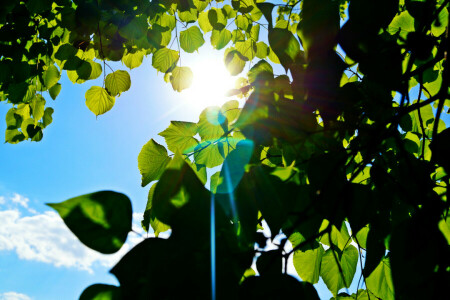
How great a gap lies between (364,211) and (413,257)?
0.19 metres

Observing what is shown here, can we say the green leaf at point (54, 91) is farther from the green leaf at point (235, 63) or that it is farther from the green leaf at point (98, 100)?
the green leaf at point (235, 63)

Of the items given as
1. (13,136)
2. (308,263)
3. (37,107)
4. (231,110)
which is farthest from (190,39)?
(13,136)

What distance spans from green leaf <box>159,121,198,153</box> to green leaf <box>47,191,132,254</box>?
715 mm

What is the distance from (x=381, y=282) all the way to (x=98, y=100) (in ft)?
4.97

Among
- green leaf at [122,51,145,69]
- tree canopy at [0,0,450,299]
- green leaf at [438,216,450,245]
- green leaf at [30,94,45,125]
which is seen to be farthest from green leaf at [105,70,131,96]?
green leaf at [438,216,450,245]

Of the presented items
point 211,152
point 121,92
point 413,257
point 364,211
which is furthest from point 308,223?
point 121,92

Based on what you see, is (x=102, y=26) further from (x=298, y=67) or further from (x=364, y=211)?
(x=364, y=211)

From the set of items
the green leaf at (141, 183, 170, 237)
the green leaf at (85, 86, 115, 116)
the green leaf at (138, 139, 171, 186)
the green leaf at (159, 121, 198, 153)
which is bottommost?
the green leaf at (141, 183, 170, 237)

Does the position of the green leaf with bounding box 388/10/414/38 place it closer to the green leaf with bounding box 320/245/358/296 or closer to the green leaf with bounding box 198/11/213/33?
the green leaf with bounding box 320/245/358/296

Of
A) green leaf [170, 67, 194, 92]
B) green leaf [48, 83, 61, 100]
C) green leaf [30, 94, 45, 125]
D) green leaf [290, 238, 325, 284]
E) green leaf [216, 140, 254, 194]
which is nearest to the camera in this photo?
green leaf [216, 140, 254, 194]

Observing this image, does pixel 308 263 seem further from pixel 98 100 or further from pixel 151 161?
pixel 98 100

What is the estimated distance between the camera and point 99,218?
341mm

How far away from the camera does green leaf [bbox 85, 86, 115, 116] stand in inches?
62.0

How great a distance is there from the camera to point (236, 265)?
0.94 ft
